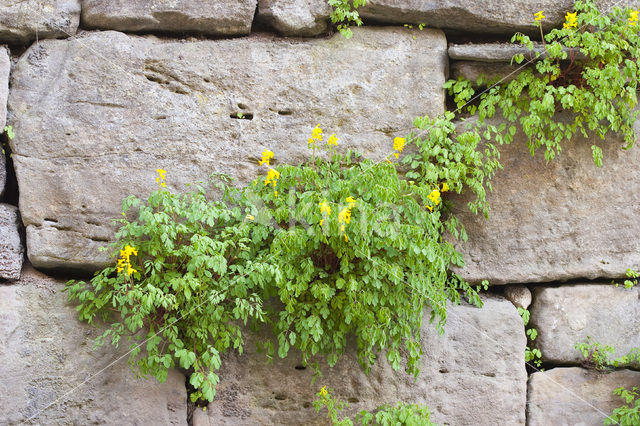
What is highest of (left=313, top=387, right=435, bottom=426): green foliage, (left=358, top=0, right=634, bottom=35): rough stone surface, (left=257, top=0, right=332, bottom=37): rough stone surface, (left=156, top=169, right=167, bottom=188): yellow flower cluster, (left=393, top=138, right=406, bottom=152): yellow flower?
(left=358, top=0, right=634, bottom=35): rough stone surface

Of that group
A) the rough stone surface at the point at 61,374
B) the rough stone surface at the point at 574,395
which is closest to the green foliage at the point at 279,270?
the rough stone surface at the point at 61,374

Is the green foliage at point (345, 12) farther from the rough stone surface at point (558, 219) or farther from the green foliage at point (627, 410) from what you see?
the green foliage at point (627, 410)

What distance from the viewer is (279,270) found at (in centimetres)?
297

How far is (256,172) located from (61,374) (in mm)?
1534

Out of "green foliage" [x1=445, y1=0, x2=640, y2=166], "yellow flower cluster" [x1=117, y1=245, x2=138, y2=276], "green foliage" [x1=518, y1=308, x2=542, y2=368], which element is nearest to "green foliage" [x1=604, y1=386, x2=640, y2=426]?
"green foliage" [x1=518, y1=308, x2=542, y2=368]

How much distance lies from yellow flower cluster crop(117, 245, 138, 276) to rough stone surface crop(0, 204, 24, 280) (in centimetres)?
70

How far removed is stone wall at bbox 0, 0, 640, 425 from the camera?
3271 millimetres

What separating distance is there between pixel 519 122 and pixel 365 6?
1194 millimetres

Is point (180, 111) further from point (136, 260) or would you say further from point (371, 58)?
point (371, 58)

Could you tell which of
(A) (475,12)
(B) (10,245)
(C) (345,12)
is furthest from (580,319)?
(B) (10,245)

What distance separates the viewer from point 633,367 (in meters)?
3.72

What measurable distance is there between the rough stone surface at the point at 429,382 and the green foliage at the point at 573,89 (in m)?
1.10

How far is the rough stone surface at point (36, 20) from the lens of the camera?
3422 mm

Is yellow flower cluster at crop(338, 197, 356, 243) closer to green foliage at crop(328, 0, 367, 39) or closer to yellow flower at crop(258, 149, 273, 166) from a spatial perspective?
yellow flower at crop(258, 149, 273, 166)
